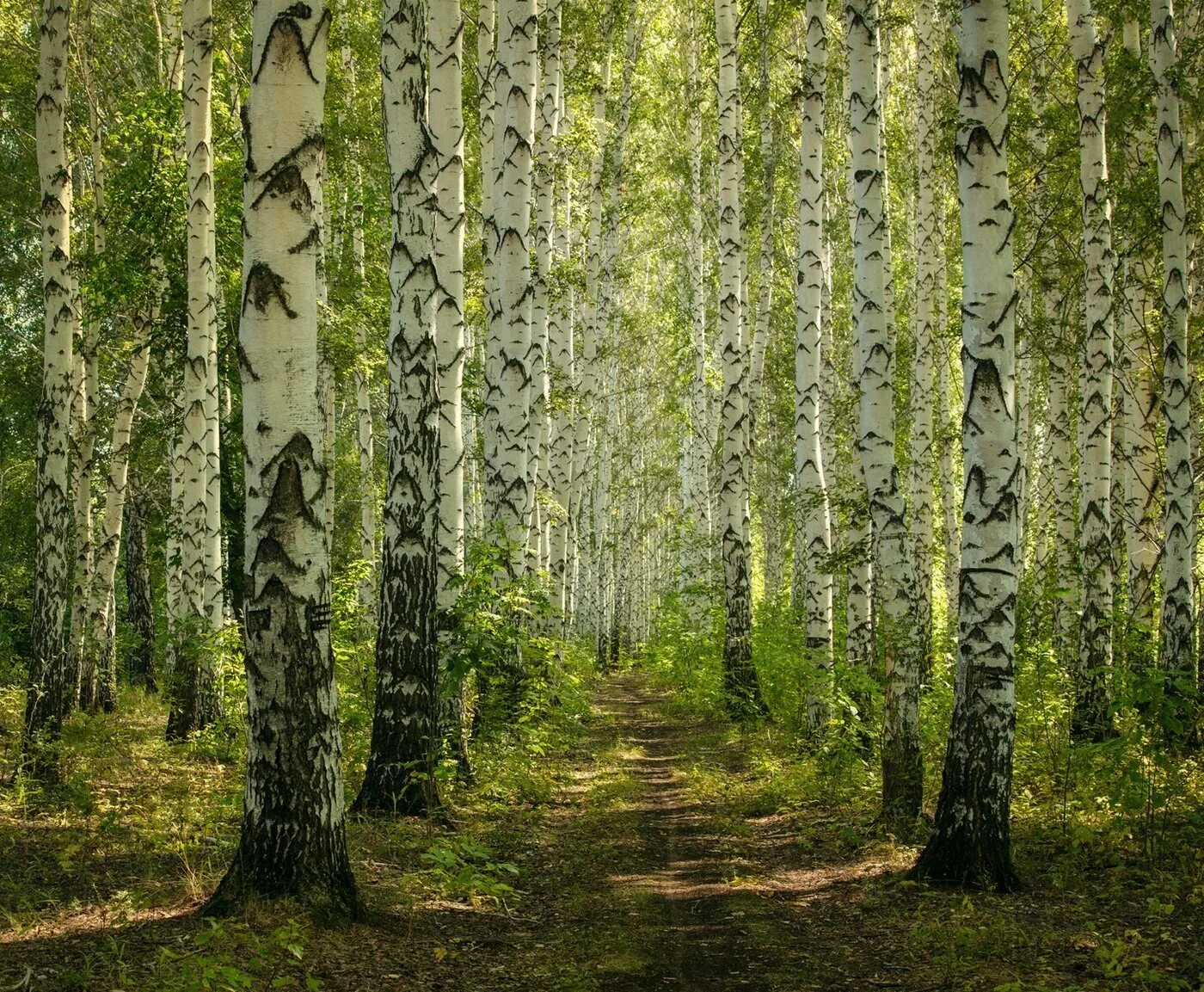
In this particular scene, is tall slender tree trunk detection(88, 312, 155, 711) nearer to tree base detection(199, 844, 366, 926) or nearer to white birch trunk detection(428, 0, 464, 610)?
white birch trunk detection(428, 0, 464, 610)

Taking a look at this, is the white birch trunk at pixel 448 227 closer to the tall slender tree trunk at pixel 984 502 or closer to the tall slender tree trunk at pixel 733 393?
the tall slender tree trunk at pixel 984 502

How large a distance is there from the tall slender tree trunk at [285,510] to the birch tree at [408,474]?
8.09ft

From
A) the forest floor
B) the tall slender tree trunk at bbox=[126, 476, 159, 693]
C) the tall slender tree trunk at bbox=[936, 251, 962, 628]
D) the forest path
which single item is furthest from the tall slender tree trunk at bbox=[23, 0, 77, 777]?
the tall slender tree trunk at bbox=[936, 251, 962, 628]

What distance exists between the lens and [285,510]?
4.78 m

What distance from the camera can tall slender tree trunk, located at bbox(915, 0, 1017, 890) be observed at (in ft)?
20.0

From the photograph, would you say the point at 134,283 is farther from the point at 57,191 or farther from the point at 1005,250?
the point at 1005,250

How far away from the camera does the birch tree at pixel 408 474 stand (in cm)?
739

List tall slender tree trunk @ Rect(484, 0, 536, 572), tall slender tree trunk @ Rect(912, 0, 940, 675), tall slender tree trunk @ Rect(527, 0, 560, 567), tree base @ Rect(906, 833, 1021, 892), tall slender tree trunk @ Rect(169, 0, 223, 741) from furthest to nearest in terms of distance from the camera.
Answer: tall slender tree trunk @ Rect(912, 0, 940, 675) < tall slender tree trunk @ Rect(527, 0, 560, 567) < tall slender tree trunk @ Rect(169, 0, 223, 741) < tall slender tree trunk @ Rect(484, 0, 536, 572) < tree base @ Rect(906, 833, 1021, 892)


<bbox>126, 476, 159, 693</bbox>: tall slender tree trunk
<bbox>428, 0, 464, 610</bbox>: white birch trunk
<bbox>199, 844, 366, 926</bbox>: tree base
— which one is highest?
<bbox>428, 0, 464, 610</bbox>: white birch trunk

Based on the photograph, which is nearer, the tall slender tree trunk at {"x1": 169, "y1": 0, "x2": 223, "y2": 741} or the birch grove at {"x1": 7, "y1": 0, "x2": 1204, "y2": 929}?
the birch grove at {"x1": 7, "y1": 0, "x2": 1204, "y2": 929}

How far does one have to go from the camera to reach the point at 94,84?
1463cm

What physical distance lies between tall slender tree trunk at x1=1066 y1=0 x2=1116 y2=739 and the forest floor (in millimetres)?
4158

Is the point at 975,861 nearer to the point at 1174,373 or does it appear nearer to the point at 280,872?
the point at 280,872

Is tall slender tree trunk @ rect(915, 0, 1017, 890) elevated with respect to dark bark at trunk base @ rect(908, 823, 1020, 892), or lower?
elevated
